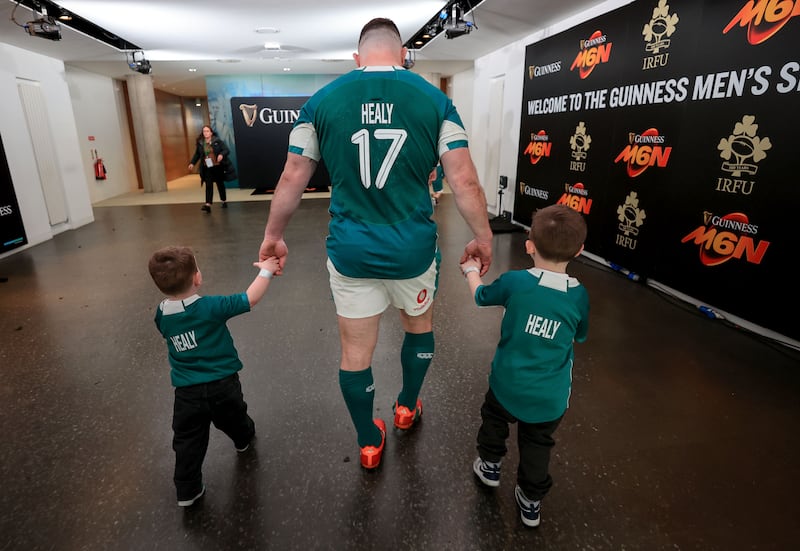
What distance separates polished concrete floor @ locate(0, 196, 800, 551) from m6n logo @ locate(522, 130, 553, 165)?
267 centimetres

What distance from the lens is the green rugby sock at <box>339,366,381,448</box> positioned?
63.0 inches

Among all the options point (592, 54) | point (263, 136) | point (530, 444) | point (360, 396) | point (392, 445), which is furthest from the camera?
point (263, 136)

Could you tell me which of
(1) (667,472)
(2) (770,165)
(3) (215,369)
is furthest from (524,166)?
(3) (215,369)

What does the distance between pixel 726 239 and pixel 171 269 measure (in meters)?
3.40

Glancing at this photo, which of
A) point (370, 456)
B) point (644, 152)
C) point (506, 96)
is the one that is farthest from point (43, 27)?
point (644, 152)

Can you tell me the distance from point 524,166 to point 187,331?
17.7 feet

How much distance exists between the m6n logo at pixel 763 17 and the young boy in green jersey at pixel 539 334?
2.53 m

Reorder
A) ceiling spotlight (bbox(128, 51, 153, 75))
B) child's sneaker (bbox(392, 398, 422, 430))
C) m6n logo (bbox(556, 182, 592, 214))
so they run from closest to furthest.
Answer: child's sneaker (bbox(392, 398, 422, 430)), m6n logo (bbox(556, 182, 592, 214)), ceiling spotlight (bbox(128, 51, 153, 75))

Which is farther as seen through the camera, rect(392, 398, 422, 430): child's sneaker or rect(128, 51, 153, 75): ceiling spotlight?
rect(128, 51, 153, 75): ceiling spotlight

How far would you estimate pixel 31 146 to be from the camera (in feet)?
19.3

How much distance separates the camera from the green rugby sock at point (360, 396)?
1.60 m

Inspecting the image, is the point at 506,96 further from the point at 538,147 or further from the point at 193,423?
the point at 193,423

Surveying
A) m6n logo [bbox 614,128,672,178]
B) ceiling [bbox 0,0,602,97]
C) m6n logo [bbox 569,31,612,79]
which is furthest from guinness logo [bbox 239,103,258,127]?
m6n logo [bbox 614,128,672,178]

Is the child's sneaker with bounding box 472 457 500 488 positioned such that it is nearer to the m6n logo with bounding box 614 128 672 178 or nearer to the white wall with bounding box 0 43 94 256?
the m6n logo with bounding box 614 128 672 178
